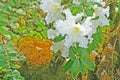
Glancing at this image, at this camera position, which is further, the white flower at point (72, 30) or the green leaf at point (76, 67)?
the green leaf at point (76, 67)

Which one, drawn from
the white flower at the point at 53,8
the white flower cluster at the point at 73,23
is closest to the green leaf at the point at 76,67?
the white flower cluster at the point at 73,23

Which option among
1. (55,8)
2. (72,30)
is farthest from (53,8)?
(72,30)

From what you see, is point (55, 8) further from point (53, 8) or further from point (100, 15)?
point (100, 15)

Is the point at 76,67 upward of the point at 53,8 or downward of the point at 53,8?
downward

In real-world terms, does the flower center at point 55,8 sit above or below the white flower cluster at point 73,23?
above

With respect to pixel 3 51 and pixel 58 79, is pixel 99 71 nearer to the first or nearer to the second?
pixel 58 79

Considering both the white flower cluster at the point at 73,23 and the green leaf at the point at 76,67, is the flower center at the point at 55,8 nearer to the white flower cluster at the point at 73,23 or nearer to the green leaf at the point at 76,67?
the white flower cluster at the point at 73,23

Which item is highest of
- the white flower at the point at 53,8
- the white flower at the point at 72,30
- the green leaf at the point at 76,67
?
the white flower at the point at 53,8

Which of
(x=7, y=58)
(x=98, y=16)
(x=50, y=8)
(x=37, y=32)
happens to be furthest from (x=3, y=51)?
(x=37, y=32)

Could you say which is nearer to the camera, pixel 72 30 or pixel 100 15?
pixel 72 30
